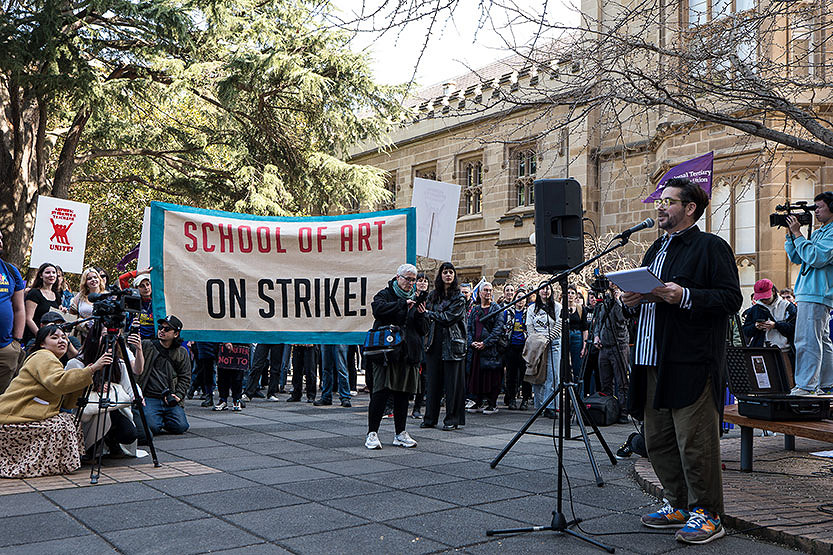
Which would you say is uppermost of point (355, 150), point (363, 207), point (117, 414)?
point (355, 150)

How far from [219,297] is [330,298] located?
4.38 feet

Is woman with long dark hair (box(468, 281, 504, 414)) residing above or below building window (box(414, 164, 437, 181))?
below

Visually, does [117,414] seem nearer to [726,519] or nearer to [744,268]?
[726,519]

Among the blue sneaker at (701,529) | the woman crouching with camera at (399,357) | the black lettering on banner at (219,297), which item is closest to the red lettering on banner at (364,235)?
the woman crouching with camera at (399,357)

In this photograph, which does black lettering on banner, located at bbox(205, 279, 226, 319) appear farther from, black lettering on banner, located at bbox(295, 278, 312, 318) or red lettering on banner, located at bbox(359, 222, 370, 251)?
red lettering on banner, located at bbox(359, 222, 370, 251)

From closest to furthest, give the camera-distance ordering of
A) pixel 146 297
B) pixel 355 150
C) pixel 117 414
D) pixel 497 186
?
pixel 117 414
pixel 146 297
pixel 497 186
pixel 355 150

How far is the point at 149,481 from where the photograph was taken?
6.05 metres

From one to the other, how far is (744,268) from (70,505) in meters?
16.3

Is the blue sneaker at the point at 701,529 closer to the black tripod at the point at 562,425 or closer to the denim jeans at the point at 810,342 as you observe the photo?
the black tripod at the point at 562,425

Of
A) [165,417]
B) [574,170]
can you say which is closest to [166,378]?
[165,417]

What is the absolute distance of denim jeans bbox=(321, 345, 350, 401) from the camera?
40.1ft

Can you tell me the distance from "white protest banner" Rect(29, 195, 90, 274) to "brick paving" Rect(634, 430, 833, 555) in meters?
10.3

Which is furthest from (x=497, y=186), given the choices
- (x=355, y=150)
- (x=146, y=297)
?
(x=146, y=297)

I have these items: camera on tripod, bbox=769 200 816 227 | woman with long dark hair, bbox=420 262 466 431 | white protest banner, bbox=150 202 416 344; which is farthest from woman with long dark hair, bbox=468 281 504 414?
camera on tripod, bbox=769 200 816 227
